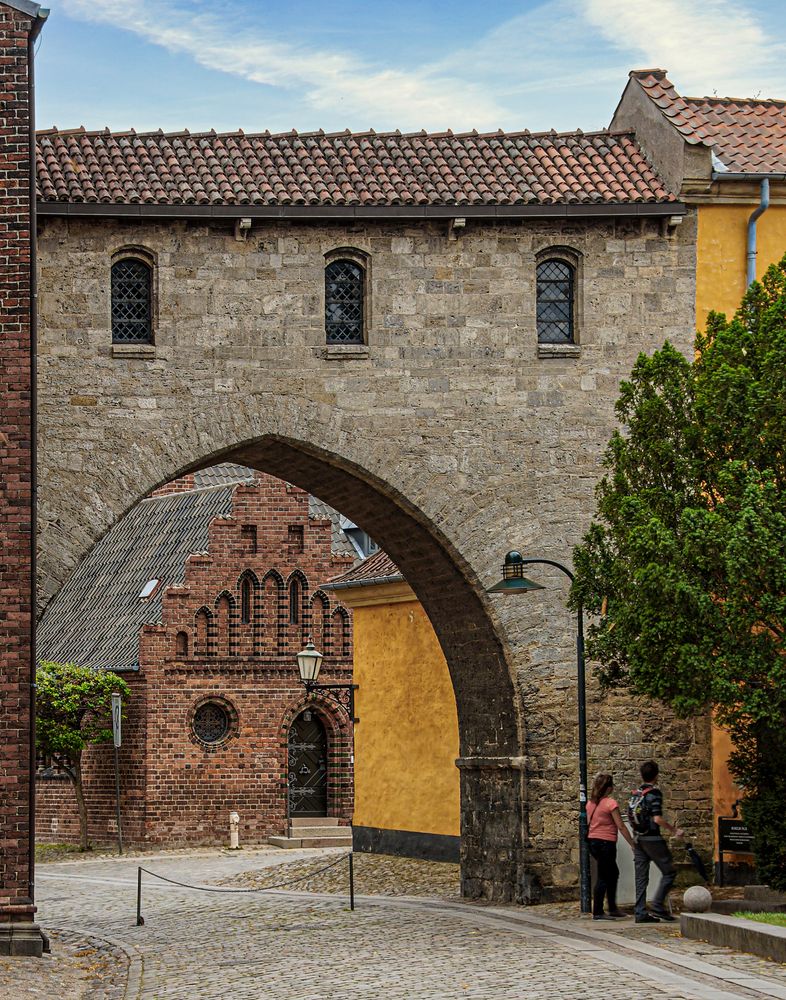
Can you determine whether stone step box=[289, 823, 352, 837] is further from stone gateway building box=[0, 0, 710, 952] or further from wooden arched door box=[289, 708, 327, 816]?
stone gateway building box=[0, 0, 710, 952]

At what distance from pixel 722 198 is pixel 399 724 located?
1145cm

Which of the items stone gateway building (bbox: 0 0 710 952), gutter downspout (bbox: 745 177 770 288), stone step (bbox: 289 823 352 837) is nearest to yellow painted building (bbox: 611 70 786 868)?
gutter downspout (bbox: 745 177 770 288)

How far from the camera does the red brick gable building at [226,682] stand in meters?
38.0

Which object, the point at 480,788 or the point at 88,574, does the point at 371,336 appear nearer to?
the point at 480,788

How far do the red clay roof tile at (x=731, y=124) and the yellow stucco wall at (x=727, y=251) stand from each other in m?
0.55

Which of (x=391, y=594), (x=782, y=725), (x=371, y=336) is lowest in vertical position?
(x=782, y=725)

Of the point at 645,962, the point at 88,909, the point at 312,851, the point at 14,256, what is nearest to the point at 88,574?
the point at 312,851

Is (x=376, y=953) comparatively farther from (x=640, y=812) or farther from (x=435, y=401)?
(x=435, y=401)

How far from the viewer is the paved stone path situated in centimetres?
1353

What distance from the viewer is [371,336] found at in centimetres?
2109

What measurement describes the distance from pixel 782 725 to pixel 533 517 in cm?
488

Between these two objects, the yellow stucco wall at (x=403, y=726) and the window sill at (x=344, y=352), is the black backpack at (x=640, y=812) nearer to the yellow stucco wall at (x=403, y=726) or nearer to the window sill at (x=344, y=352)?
the window sill at (x=344, y=352)

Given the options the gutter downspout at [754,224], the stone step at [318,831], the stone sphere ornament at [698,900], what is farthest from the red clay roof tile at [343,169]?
the stone step at [318,831]

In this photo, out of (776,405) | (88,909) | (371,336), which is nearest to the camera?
(776,405)
